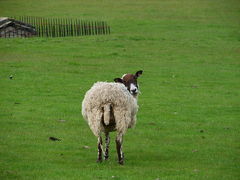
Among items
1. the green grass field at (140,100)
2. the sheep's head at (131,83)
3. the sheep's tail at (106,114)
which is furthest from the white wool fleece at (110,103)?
the sheep's head at (131,83)

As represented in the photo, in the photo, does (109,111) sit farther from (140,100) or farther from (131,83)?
(140,100)

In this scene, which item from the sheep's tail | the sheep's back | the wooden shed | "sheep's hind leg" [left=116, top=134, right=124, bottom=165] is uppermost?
the sheep's back

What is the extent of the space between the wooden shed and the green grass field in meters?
3.46

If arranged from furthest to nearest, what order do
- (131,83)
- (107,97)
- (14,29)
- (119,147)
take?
(14,29), (131,83), (107,97), (119,147)

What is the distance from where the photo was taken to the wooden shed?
144 ft

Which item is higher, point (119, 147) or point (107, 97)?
point (107, 97)

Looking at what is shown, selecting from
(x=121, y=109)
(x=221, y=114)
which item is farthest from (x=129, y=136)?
(x=221, y=114)

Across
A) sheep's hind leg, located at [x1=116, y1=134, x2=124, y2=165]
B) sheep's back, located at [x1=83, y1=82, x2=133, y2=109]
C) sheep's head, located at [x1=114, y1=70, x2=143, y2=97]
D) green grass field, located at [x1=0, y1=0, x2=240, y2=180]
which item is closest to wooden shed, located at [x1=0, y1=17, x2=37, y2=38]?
green grass field, located at [x1=0, y1=0, x2=240, y2=180]

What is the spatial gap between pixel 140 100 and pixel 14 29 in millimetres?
24338

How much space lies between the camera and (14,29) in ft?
148

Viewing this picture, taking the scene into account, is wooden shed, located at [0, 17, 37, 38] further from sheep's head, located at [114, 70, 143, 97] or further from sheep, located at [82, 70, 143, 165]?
sheep, located at [82, 70, 143, 165]

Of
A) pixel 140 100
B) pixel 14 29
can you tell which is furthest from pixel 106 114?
pixel 14 29

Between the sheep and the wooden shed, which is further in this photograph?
the wooden shed

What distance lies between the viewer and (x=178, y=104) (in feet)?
74.3
